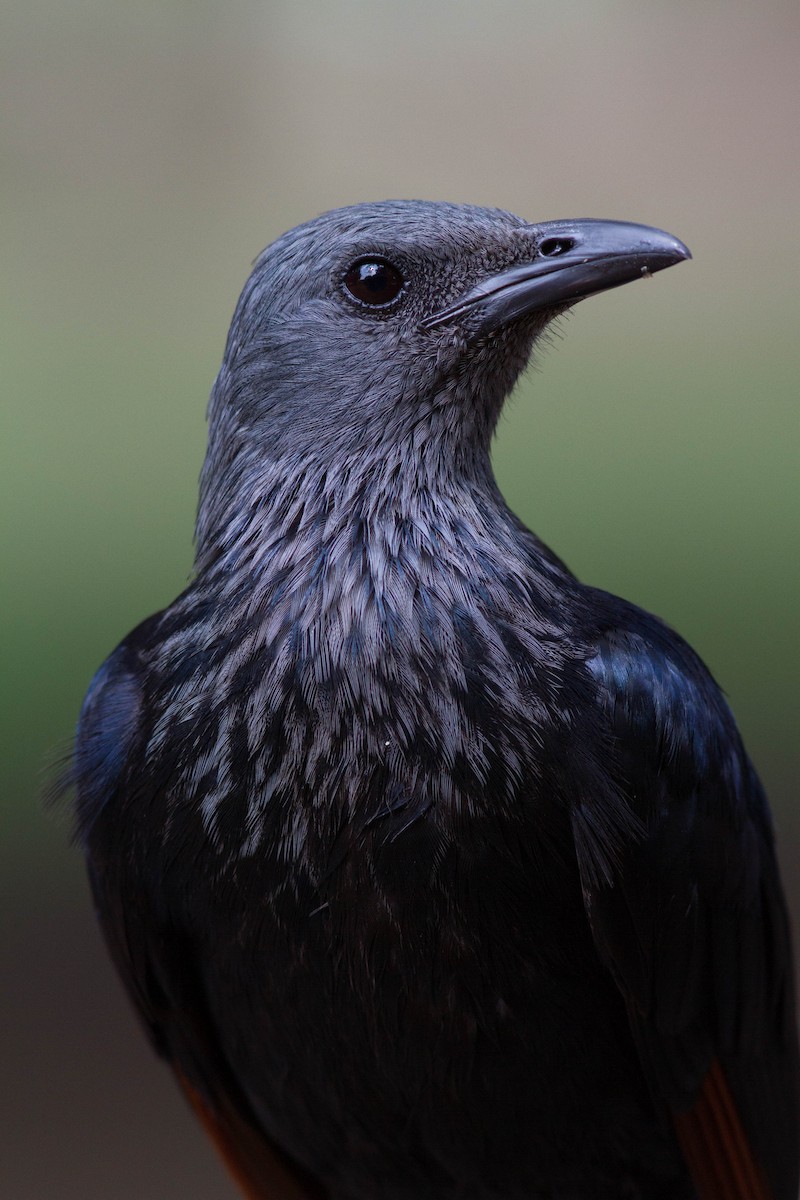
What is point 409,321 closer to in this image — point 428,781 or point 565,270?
point 565,270

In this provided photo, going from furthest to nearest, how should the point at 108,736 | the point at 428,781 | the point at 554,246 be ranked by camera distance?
the point at 108,736
the point at 554,246
the point at 428,781

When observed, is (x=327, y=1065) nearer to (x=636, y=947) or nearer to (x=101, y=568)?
(x=636, y=947)

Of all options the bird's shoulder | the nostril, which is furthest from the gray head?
the bird's shoulder

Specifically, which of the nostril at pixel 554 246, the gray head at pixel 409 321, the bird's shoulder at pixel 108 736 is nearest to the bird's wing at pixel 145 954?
the bird's shoulder at pixel 108 736

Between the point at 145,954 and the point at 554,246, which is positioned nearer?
the point at 554,246

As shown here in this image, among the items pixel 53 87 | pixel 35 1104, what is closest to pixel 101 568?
pixel 53 87

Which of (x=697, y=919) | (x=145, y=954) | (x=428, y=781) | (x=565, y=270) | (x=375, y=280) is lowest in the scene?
(x=697, y=919)

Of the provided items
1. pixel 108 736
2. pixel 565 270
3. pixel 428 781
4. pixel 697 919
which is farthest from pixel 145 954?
pixel 565 270

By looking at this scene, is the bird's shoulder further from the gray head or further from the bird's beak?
the bird's beak
